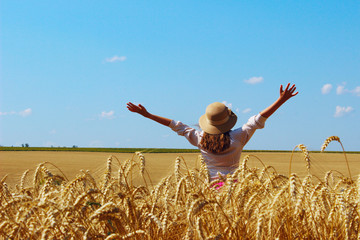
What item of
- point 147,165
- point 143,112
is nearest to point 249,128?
point 143,112

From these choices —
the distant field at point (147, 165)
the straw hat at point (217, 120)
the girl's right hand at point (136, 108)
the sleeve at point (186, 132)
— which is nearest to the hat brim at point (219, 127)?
the straw hat at point (217, 120)

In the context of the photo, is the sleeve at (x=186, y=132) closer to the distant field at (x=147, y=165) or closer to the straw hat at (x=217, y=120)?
the straw hat at (x=217, y=120)

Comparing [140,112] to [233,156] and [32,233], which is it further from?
[32,233]

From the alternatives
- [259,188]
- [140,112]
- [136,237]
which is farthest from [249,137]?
[136,237]

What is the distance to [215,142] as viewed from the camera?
5602 millimetres

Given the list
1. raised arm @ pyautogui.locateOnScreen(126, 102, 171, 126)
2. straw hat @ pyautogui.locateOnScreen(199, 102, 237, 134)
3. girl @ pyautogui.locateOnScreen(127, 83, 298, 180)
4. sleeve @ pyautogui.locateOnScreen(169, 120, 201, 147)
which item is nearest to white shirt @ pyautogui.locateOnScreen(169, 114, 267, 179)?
girl @ pyautogui.locateOnScreen(127, 83, 298, 180)

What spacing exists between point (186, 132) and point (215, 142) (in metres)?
0.51

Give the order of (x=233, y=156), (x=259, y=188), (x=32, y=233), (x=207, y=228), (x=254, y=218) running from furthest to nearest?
1. (x=233, y=156)
2. (x=259, y=188)
3. (x=254, y=218)
4. (x=207, y=228)
5. (x=32, y=233)

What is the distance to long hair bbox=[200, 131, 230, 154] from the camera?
5547mm

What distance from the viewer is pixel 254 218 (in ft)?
10.9

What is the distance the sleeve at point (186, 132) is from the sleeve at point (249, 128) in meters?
0.59

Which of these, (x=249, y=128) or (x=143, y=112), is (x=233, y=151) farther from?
(x=143, y=112)

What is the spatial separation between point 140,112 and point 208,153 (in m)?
1.11

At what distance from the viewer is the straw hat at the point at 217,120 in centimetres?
577
